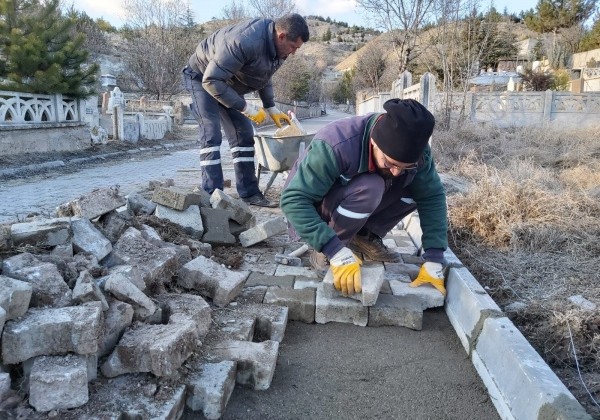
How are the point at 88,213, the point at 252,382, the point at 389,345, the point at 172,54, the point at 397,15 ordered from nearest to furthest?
the point at 252,382
the point at 389,345
the point at 88,213
the point at 397,15
the point at 172,54

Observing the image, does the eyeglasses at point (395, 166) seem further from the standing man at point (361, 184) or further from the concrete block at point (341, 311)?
the concrete block at point (341, 311)

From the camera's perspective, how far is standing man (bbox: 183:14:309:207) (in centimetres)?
417

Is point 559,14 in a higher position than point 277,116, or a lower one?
higher

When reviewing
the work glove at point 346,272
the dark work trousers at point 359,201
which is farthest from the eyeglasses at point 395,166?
the work glove at point 346,272

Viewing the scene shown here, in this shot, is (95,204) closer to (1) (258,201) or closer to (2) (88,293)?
(2) (88,293)

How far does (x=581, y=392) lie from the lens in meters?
1.94

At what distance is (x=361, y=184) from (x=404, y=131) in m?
0.51

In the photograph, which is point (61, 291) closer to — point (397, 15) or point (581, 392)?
point (581, 392)

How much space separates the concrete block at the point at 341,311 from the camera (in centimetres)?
265

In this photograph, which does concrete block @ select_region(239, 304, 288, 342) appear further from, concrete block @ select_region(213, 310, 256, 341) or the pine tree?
the pine tree

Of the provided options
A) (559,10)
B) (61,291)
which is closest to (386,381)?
(61,291)

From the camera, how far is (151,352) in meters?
1.81

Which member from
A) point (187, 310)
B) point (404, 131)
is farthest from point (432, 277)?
point (187, 310)

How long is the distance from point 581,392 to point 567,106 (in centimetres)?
1459
